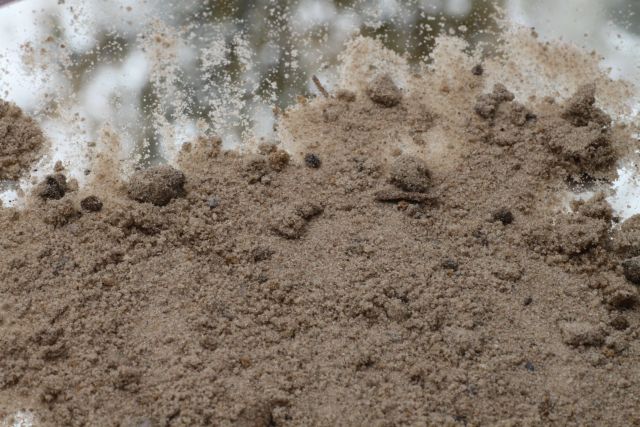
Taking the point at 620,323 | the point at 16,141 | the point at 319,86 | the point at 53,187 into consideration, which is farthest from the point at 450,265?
the point at 16,141

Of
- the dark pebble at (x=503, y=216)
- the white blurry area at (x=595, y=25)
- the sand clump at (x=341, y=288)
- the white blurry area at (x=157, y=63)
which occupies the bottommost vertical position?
the sand clump at (x=341, y=288)

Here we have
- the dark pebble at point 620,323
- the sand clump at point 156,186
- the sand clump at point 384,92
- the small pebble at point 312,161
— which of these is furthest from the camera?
the sand clump at point 384,92

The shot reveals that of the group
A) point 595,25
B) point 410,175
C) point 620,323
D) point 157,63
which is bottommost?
point 620,323

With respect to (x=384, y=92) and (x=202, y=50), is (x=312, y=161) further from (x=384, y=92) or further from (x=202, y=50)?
(x=202, y=50)

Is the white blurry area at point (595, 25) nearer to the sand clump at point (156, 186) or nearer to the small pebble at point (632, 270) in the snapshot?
the small pebble at point (632, 270)

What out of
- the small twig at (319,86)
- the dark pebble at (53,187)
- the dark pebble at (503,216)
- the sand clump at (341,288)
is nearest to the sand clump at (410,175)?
the sand clump at (341,288)

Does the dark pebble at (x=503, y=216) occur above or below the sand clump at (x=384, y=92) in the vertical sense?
below

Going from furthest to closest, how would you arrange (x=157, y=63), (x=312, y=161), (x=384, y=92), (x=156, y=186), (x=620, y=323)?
(x=157, y=63) < (x=384, y=92) < (x=312, y=161) < (x=156, y=186) < (x=620, y=323)

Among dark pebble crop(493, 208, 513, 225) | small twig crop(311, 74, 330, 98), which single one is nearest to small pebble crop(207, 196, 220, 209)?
small twig crop(311, 74, 330, 98)
